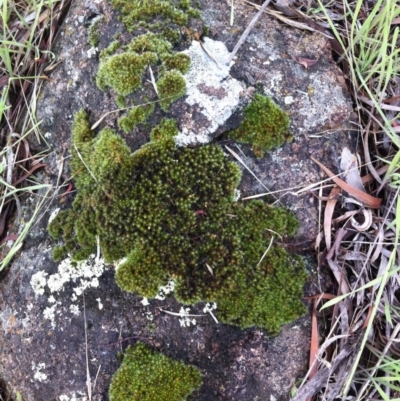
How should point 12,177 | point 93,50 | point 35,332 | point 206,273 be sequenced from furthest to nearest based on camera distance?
point 12,177, point 93,50, point 35,332, point 206,273

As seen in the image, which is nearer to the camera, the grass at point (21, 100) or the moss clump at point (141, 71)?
the moss clump at point (141, 71)

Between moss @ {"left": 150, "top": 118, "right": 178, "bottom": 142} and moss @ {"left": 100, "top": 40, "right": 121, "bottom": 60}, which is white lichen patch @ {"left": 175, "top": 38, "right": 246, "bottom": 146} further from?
moss @ {"left": 100, "top": 40, "right": 121, "bottom": 60}

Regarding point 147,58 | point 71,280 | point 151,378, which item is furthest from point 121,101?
point 151,378

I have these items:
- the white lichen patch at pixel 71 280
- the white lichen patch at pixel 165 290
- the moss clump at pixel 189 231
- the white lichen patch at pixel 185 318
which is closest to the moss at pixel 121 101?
the moss clump at pixel 189 231

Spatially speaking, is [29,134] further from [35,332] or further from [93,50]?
[35,332]

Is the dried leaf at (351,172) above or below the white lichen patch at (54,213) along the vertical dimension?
above

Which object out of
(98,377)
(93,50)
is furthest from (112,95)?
(98,377)

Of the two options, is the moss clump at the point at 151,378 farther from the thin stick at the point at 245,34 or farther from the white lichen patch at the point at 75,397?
the thin stick at the point at 245,34
